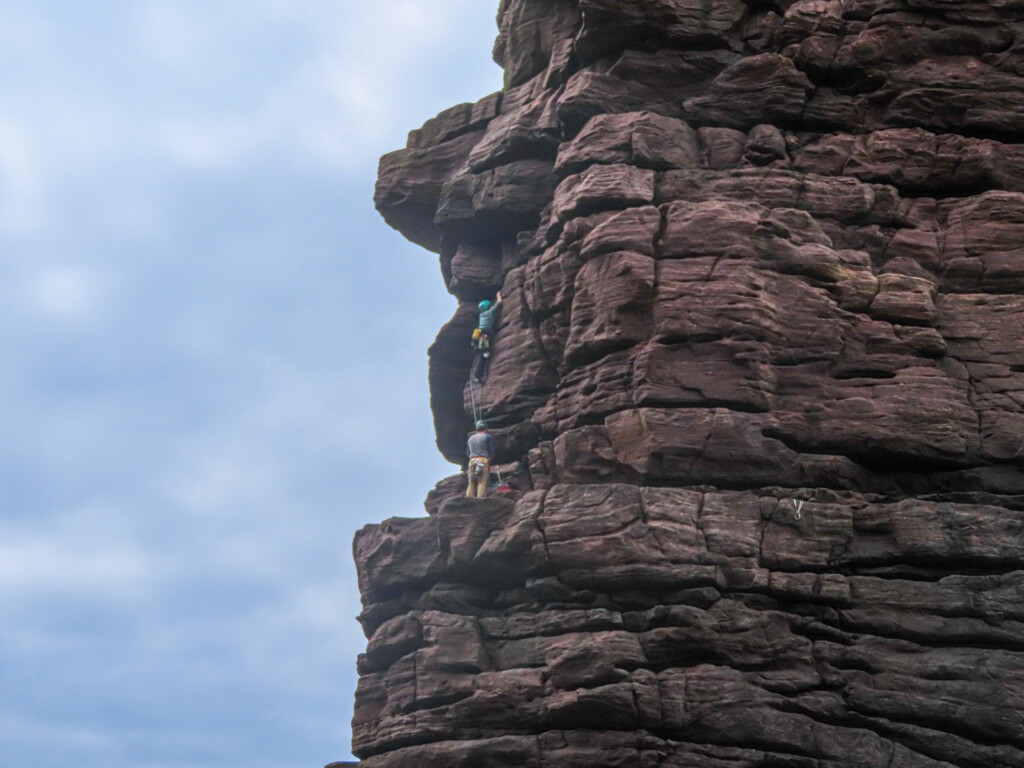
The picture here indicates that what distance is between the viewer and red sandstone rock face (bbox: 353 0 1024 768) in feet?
89.7

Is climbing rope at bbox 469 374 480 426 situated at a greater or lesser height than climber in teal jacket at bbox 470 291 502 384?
lesser

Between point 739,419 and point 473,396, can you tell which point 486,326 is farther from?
point 739,419

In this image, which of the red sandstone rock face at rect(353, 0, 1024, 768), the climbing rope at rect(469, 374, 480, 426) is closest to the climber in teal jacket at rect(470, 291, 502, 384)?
the red sandstone rock face at rect(353, 0, 1024, 768)

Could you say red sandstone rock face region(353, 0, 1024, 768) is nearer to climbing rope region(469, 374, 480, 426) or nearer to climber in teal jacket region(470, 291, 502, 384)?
climber in teal jacket region(470, 291, 502, 384)

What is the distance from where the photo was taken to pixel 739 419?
30.2 metres

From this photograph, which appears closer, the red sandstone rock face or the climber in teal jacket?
the red sandstone rock face

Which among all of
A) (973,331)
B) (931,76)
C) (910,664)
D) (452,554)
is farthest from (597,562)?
(931,76)

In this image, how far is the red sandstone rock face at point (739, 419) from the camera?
27344 mm

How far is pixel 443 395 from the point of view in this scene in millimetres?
41438

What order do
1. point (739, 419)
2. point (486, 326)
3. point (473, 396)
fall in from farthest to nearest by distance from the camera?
point (473, 396)
point (486, 326)
point (739, 419)

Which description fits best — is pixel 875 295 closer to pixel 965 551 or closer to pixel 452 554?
pixel 965 551

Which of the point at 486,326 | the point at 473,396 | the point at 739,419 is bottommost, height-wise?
the point at 739,419

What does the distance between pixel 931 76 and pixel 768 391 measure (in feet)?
39.6

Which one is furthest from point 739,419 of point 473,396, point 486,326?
point 473,396
